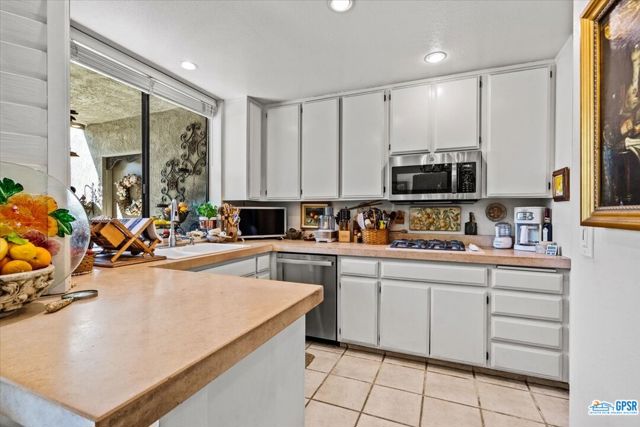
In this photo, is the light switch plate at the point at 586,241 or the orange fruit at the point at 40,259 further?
the light switch plate at the point at 586,241

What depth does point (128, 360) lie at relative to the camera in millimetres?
515

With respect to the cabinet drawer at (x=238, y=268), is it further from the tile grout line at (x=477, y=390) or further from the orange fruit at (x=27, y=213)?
the tile grout line at (x=477, y=390)

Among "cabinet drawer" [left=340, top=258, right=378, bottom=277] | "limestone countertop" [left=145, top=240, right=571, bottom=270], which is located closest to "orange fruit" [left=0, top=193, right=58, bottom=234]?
"limestone countertop" [left=145, top=240, right=571, bottom=270]

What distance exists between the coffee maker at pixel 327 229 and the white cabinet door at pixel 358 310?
1.79 feet

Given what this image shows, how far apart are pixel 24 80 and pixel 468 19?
7.14ft

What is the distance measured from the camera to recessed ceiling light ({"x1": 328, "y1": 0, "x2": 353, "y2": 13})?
1.65m

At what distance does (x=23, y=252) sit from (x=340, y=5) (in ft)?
5.94

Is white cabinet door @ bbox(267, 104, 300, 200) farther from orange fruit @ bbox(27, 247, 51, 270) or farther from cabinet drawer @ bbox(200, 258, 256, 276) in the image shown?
orange fruit @ bbox(27, 247, 51, 270)

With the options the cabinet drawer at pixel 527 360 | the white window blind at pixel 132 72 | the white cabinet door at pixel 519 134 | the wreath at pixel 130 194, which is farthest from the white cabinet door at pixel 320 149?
the cabinet drawer at pixel 527 360

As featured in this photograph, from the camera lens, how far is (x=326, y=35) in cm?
198

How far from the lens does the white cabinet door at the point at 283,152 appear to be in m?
3.07

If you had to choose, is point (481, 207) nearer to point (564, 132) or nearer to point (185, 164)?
point (564, 132)

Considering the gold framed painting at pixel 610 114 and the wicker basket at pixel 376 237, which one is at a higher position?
the gold framed painting at pixel 610 114

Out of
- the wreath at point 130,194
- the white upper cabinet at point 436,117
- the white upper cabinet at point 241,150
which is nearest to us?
the white upper cabinet at point 436,117
